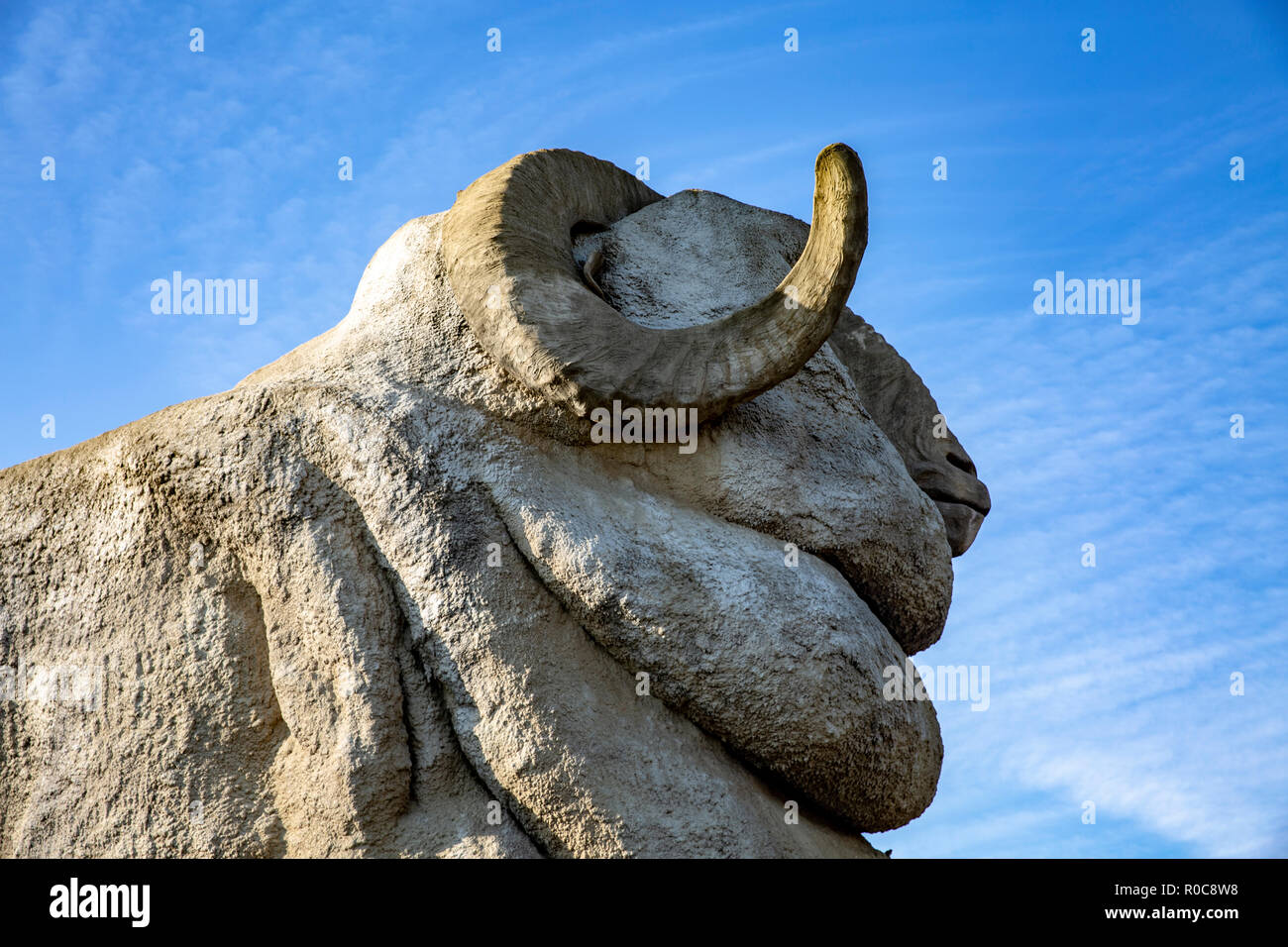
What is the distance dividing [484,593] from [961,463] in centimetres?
264

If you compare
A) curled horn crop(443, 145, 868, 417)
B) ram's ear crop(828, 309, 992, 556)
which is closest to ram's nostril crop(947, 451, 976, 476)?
ram's ear crop(828, 309, 992, 556)

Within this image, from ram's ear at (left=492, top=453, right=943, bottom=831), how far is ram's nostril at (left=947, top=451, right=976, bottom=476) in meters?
1.48

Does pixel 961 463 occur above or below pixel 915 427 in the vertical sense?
below

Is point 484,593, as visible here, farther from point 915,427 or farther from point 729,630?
point 915,427

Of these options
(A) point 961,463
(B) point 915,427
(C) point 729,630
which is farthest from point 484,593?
(A) point 961,463

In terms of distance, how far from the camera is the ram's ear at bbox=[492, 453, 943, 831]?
4863 mm

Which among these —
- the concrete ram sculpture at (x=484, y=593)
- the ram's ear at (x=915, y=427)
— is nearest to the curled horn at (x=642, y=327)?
the concrete ram sculpture at (x=484, y=593)

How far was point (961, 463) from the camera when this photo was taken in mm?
6492

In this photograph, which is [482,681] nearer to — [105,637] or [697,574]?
[697,574]

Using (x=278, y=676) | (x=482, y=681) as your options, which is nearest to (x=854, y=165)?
(x=482, y=681)

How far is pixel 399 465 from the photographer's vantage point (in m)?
4.91

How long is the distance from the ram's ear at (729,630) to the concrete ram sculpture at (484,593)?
13 mm

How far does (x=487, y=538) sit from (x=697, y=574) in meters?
0.74
